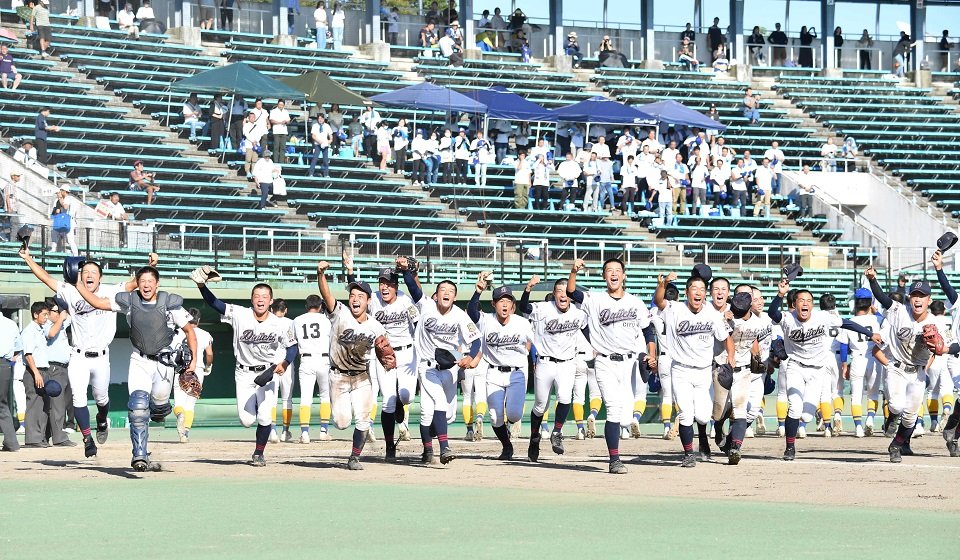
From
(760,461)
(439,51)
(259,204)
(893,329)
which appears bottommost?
(760,461)

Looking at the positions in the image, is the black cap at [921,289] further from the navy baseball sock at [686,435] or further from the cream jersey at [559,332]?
the cream jersey at [559,332]

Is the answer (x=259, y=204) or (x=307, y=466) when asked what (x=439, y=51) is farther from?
(x=307, y=466)

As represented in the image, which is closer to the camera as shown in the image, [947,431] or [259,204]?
[947,431]

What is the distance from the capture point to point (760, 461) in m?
16.5

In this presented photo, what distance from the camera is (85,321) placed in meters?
15.4

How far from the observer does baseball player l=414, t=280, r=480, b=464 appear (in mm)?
15789

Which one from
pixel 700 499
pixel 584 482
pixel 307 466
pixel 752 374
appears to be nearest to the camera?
pixel 700 499

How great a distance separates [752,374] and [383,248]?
11.6m

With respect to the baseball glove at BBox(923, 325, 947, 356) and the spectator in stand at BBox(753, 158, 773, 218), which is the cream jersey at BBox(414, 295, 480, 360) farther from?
the spectator in stand at BBox(753, 158, 773, 218)

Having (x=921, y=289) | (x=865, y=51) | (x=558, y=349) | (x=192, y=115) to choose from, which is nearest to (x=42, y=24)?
(x=192, y=115)

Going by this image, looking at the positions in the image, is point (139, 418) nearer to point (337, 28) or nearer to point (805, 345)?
point (805, 345)

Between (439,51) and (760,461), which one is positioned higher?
(439,51)

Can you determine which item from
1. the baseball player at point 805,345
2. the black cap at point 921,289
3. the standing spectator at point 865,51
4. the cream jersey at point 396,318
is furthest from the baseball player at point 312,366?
the standing spectator at point 865,51

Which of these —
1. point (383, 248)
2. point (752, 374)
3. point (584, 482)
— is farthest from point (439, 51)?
point (584, 482)
